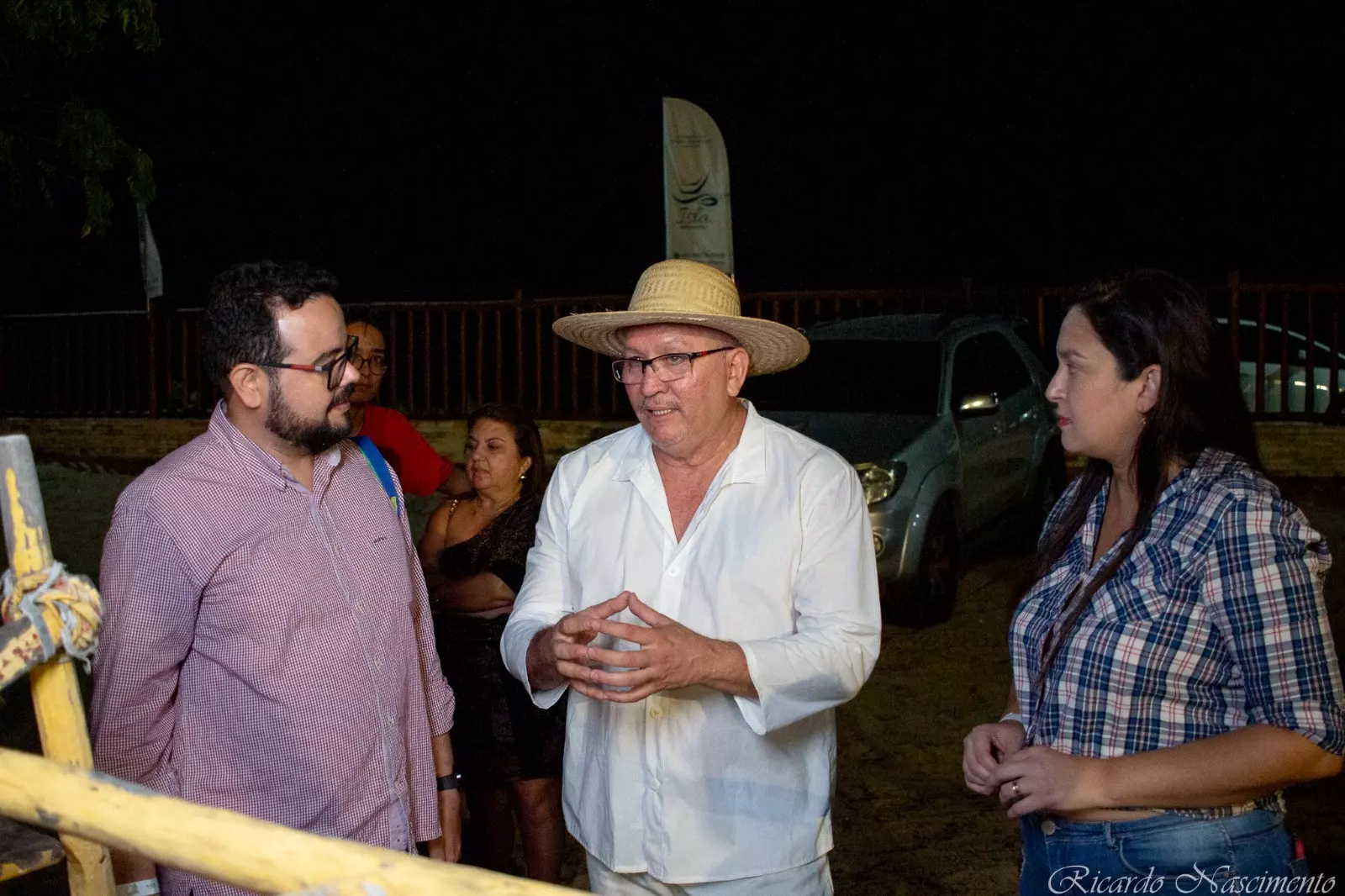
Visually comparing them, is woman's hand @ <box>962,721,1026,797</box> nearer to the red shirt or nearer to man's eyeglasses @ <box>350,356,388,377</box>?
the red shirt

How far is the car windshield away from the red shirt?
381 centimetres

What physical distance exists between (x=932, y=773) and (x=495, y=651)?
97.6 inches

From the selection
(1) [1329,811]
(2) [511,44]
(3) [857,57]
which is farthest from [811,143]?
(1) [1329,811]

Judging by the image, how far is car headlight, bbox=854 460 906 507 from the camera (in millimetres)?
7430

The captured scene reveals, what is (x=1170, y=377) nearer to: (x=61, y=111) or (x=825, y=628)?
(x=825, y=628)

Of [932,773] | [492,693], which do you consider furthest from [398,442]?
[932,773]

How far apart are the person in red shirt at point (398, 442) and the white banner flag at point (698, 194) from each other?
8.07 m

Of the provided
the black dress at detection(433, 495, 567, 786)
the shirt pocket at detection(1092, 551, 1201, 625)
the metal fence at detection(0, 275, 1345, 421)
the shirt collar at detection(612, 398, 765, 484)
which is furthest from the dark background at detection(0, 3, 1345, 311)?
the shirt pocket at detection(1092, 551, 1201, 625)

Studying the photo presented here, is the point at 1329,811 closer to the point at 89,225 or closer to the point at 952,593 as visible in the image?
the point at 952,593

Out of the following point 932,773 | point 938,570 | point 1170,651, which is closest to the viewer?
point 1170,651

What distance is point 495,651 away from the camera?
4371 millimetres

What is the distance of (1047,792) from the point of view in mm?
2328

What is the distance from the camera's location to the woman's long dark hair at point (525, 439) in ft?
15.2

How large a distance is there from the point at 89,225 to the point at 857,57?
52.2 feet
